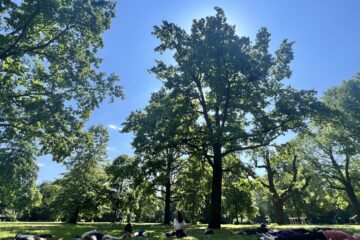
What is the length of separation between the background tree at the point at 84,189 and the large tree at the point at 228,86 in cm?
1916

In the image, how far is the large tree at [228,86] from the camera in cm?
2106

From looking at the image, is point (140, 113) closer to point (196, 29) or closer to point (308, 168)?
point (196, 29)

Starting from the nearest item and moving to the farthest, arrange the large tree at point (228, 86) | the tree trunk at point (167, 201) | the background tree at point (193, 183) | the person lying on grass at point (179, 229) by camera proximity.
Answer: the person lying on grass at point (179, 229), the large tree at point (228, 86), the background tree at point (193, 183), the tree trunk at point (167, 201)

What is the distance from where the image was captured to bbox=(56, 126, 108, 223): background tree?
4056cm

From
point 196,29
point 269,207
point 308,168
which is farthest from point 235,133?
point 269,207

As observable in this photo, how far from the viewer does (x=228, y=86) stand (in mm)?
22141

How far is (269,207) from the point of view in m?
91.3

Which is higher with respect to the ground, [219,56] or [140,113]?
[219,56]

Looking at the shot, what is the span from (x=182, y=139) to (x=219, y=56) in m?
6.88

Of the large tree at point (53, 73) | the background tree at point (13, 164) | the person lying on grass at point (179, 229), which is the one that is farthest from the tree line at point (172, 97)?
the background tree at point (13, 164)

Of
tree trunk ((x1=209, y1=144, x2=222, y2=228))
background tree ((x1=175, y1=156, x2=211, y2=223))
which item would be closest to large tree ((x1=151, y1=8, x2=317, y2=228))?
tree trunk ((x1=209, y1=144, x2=222, y2=228))

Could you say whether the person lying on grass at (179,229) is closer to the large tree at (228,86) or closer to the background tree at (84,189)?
the large tree at (228,86)

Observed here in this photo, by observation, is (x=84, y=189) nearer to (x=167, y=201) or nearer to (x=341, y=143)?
(x=167, y=201)


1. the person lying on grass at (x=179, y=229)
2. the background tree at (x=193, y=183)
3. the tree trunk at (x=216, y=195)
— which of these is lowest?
the person lying on grass at (x=179, y=229)
